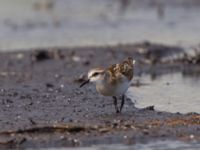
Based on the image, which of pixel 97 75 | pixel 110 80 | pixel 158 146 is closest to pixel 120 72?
pixel 110 80

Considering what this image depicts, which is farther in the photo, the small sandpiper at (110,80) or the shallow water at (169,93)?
the shallow water at (169,93)

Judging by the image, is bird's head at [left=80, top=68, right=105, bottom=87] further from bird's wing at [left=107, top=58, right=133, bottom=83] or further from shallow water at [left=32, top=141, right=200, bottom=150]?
shallow water at [left=32, top=141, right=200, bottom=150]

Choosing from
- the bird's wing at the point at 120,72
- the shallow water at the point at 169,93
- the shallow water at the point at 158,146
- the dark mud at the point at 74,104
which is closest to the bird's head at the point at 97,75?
the bird's wing at the point at 120,72

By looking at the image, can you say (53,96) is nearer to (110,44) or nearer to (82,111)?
(82,111)

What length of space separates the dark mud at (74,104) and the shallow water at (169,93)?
35cm

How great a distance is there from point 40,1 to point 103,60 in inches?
324

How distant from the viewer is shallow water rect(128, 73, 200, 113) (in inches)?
481

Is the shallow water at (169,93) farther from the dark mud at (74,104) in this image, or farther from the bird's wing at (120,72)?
the bird's wing at (120,72)

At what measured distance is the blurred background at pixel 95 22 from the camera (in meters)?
19.6

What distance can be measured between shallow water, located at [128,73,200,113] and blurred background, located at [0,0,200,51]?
12.4 feet

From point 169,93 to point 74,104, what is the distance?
1922mm

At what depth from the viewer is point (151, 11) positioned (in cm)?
2342

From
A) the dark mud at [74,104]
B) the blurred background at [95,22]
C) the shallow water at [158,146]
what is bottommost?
the shallow water at [158,146]

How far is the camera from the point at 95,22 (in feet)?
72.5
